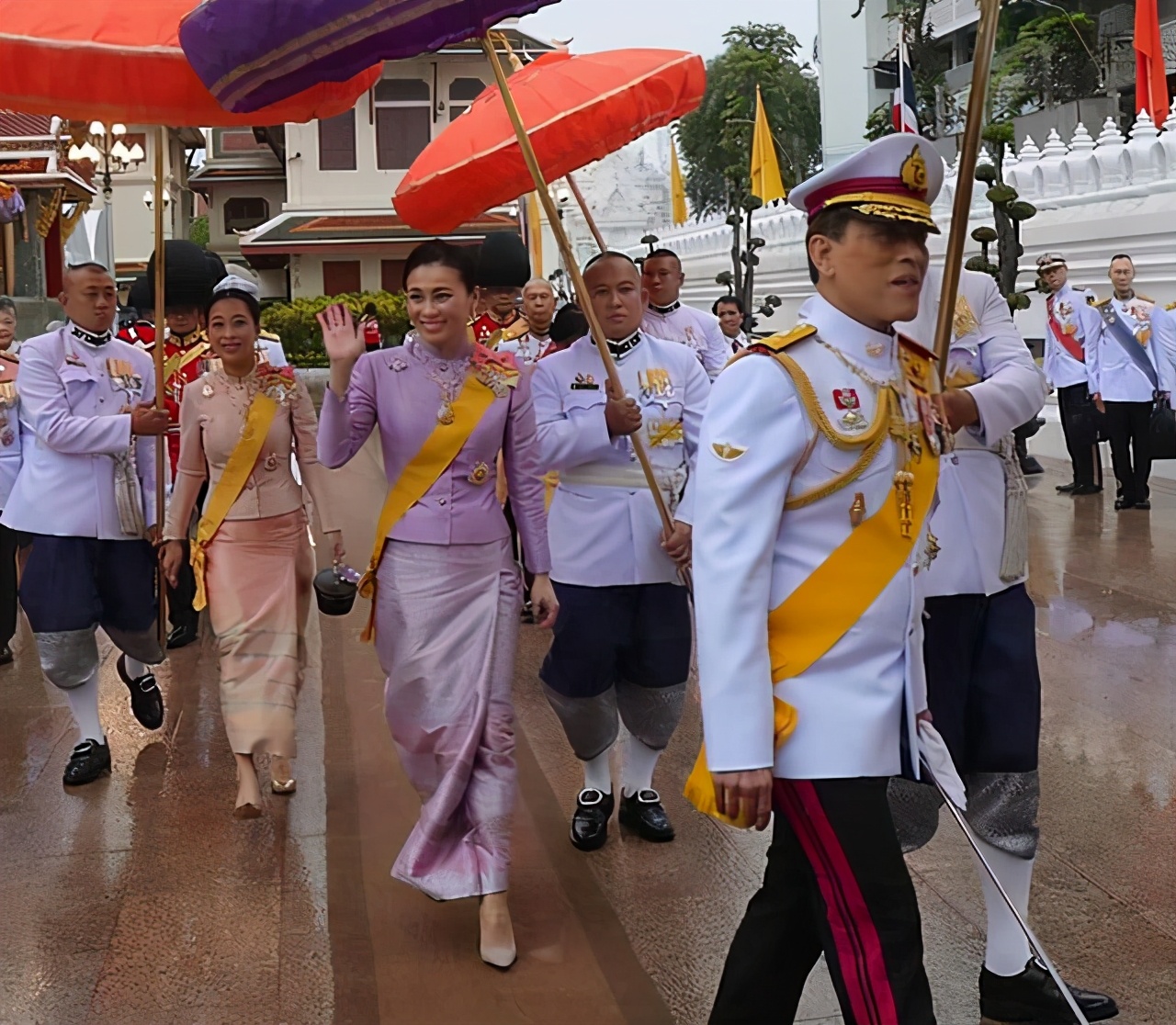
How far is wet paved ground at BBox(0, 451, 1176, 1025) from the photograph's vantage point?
12.0 feet

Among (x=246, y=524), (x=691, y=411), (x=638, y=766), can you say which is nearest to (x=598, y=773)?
(x=638, y=766)

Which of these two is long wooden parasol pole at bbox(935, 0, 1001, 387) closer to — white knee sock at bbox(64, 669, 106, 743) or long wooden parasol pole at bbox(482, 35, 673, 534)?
long wooden parasol pole at bbox(482, 35, 673, 534)

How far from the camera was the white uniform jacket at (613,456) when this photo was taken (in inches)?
185

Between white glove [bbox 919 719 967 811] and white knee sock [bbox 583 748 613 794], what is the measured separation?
2113 millimetres

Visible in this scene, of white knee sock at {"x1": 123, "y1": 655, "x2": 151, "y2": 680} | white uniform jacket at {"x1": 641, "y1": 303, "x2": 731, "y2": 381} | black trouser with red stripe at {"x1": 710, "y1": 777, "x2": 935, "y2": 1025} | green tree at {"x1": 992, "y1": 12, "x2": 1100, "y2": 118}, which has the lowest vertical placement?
white knee sock at {"x1": 123, "y1": 655, "x2": 151, "y2": 680}

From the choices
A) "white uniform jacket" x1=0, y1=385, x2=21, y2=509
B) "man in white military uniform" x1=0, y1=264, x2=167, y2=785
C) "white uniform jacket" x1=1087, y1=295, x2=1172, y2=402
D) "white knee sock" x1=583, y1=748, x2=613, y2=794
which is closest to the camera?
"white knee sock" x1=583, y1=748, x2=613, y2=794

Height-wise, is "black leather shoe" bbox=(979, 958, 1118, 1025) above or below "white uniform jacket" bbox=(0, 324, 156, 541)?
below

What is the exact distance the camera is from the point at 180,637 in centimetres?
797

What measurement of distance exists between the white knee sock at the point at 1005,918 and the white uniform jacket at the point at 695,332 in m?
4.04

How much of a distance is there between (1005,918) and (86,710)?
11.7ft

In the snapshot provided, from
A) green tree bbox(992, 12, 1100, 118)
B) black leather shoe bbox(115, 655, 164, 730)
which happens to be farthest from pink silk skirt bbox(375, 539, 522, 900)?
green tree bbox(992, 12, 1100, 118)

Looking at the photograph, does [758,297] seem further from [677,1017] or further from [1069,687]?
[677,1017]

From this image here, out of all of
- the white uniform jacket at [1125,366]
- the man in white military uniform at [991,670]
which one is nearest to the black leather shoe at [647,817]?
the man in white military uniform at [991,670]

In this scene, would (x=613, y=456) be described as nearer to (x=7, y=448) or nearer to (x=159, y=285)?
(x=159, y=285)
